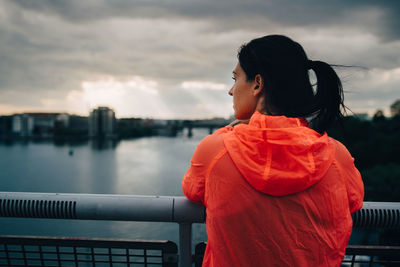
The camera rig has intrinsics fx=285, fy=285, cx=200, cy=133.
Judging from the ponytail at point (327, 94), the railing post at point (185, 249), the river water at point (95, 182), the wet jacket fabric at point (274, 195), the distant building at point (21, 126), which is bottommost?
the river water at point (95, 182)

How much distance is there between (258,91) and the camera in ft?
2.29

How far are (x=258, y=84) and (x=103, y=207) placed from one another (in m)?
0.65

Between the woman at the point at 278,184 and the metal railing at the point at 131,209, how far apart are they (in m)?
0.27

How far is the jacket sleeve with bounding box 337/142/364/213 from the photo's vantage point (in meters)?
0.66

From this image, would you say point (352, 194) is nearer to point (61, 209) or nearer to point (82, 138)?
point (61, 209)

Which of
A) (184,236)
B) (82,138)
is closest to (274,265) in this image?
(184,236)

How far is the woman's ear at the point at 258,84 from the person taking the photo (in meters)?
0.70

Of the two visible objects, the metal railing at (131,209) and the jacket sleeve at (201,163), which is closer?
the jacket sleeve at (201,163)

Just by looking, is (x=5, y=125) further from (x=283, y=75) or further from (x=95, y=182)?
(x=283, y=75)

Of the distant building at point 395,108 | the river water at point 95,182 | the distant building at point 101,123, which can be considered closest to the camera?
the river water at point 95,182

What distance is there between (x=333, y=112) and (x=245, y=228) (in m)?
0.42

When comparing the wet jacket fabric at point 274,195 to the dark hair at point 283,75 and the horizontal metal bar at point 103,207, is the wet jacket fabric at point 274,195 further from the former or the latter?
the horizontal metal bar at point 103,207

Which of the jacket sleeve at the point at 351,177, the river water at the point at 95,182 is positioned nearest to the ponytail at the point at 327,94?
the jacket sleeve at the point at 351,177

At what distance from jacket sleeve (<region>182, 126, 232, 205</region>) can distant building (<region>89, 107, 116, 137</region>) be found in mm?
68442
